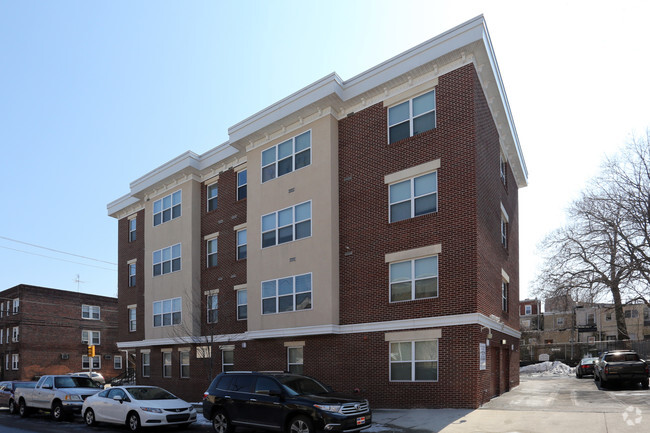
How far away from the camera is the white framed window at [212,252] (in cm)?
2798

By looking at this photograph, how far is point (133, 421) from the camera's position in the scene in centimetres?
1648

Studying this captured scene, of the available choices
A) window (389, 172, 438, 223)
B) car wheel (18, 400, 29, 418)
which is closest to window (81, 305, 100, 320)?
car wheel (18, 400, 29, 418)

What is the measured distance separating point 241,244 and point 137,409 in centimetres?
1115

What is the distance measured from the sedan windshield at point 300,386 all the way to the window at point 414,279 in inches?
215

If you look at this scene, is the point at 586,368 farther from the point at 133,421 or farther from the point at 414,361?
the point at 133,421

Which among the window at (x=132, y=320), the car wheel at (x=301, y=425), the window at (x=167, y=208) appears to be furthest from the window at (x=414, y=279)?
the window at (x=132, y=320)

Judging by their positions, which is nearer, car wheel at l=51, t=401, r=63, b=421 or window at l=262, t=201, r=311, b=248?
car wheel at l=51, t=401, r=63, b=421

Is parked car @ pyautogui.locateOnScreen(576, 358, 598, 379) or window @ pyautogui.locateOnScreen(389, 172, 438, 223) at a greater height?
window @ pyautogui.locateOnScreen(389, 172, 438, 223)

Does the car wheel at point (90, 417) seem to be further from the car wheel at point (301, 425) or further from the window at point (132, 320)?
the window at point (132, 320)

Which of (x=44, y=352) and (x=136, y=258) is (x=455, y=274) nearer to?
(x=136, y=258)

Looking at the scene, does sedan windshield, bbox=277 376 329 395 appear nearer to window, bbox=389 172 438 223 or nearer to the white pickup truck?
window, bbox=389 172 438 223

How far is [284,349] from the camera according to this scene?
73.1 ft

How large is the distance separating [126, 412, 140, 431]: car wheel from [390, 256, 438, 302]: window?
913 cm

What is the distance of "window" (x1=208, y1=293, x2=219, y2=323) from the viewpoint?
2661cm
